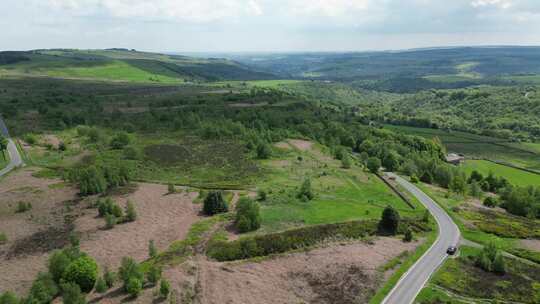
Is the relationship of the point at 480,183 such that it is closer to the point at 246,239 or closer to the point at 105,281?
the point at 246,239

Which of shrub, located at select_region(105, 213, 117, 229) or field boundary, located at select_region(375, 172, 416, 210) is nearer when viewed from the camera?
shrub, located at select_region(105, 213, 117, 229)

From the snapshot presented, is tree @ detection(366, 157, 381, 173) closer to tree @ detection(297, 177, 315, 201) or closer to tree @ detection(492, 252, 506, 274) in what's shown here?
tree @ detection(297, 177, 315, 201)

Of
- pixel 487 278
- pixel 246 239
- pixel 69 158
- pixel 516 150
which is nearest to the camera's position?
pixel 487 278

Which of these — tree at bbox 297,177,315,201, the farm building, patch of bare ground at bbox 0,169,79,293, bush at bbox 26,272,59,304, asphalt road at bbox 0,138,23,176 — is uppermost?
asphalt road at bbox 0,138,23,176

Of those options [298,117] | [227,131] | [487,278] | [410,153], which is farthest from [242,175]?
[298,117]

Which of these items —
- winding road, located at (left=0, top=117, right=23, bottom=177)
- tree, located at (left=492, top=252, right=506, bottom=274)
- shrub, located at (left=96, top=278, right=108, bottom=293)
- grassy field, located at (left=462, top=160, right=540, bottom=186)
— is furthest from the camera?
grassy field, located at (left=462, top=160, right=540, bottom=186)

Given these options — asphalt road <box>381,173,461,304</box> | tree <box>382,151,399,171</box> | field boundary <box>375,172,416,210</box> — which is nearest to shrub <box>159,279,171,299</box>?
asphalt road <box>381,173,461,304</box>
